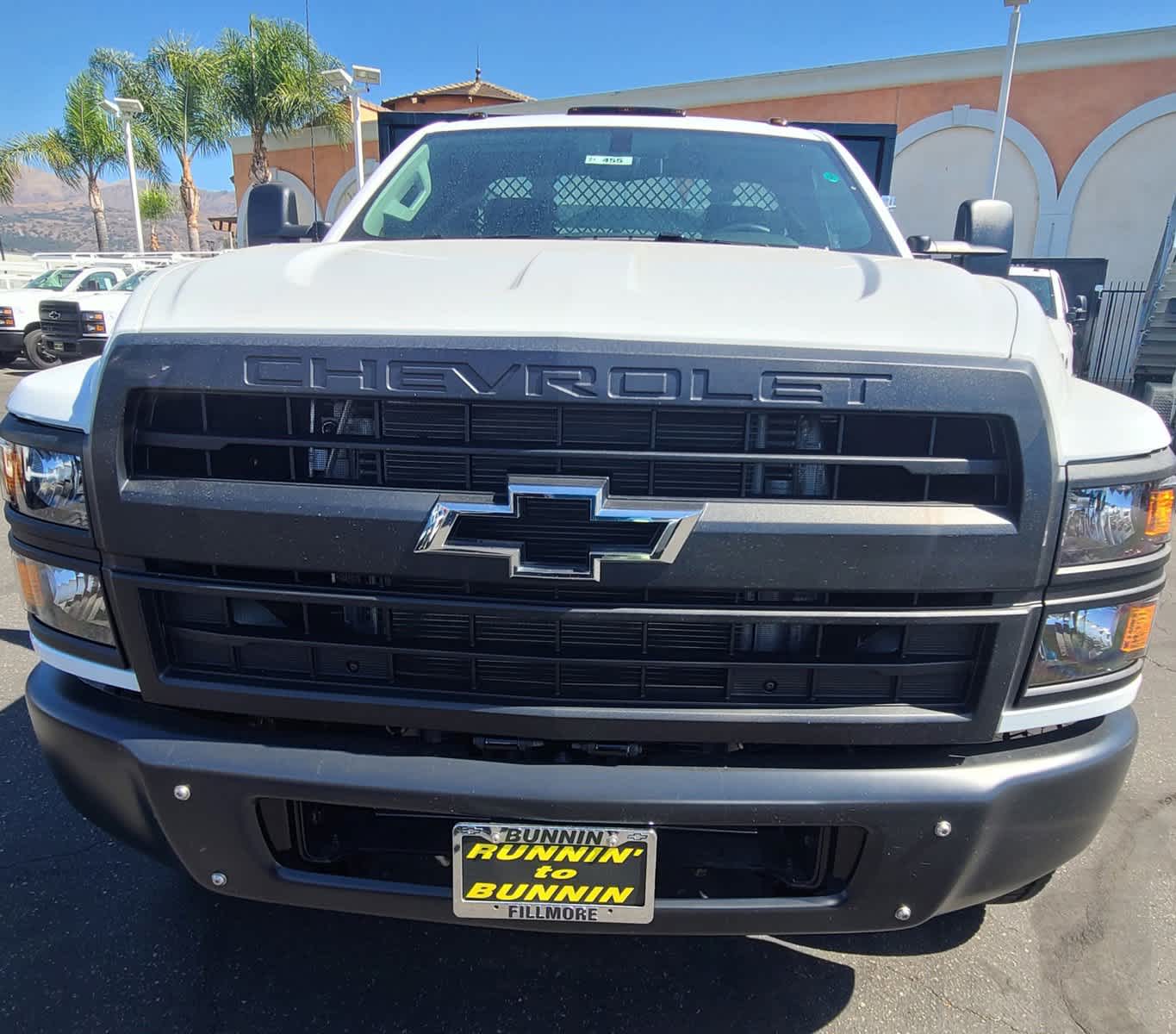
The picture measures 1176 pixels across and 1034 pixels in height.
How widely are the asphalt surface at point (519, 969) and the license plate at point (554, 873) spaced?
587 millimetres

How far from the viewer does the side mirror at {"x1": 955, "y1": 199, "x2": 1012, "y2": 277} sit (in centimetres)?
308

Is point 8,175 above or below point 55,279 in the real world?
above

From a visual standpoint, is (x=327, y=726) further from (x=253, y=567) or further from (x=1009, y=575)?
(x=1009, y=575)

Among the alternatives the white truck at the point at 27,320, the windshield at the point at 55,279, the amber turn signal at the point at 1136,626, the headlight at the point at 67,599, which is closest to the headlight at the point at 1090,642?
the amber turn signal at the point at 1136,626

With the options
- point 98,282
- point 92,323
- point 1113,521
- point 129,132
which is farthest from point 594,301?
point 129,132

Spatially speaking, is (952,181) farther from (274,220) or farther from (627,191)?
(274,220)

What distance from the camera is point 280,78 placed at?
26031mm

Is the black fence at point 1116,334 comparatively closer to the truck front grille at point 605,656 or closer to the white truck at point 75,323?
the white truck at point 75,323

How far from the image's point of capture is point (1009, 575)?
5.37 feet

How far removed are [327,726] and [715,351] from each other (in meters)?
1.07

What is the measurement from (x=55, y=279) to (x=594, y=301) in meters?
18.5

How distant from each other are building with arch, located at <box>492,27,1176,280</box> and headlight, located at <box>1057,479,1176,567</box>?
53.7ft

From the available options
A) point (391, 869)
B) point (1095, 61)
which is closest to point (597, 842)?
point (391, 869)

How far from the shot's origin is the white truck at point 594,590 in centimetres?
161
